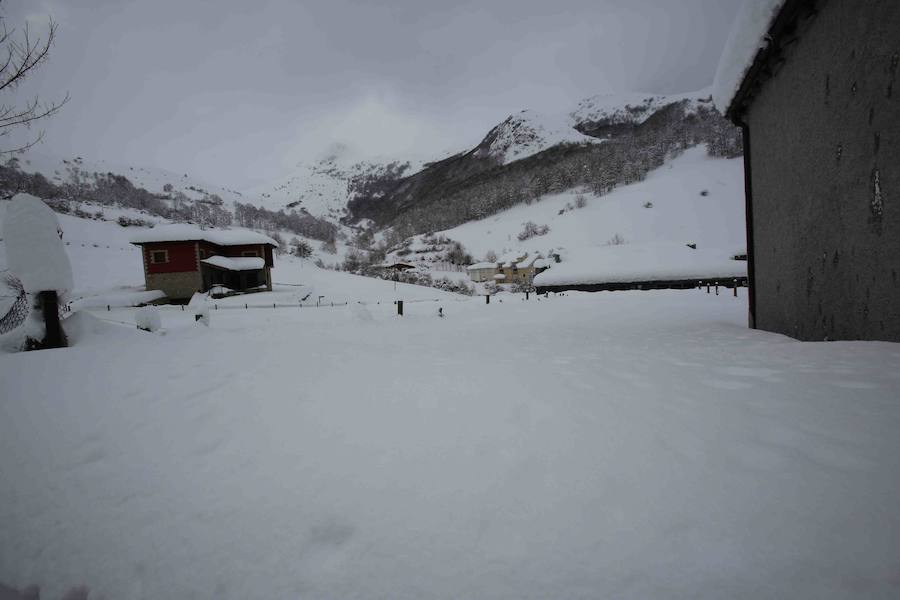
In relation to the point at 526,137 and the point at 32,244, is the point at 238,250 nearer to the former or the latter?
the point at 32,244

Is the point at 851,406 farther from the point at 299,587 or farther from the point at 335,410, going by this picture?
the point at 335,410

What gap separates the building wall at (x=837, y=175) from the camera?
12.2 feet

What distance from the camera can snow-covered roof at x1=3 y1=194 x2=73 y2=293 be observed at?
558 cm

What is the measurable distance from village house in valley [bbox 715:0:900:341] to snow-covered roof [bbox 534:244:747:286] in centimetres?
2573

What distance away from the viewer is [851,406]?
2.51 meters

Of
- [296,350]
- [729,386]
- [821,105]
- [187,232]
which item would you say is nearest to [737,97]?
[821,105]

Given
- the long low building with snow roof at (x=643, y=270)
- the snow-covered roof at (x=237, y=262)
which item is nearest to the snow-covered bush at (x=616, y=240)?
the long low building with snow roof at (x=643, y=270)

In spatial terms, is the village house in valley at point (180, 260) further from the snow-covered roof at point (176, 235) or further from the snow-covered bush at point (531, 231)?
the snow-covered bush at point (531, 231)

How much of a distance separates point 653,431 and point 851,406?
1490 millimetres

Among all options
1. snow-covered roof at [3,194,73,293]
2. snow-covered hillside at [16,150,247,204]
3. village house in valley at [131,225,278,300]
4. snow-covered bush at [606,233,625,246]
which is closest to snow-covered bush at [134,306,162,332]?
snow-covered roof at [3,194,73,293]

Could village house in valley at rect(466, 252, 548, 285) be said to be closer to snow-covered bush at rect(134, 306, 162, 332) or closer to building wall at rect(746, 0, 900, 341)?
building wall at rect(746, 0, 900, 341)

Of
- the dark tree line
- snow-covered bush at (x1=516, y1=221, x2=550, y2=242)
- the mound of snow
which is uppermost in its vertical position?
the mound of snow

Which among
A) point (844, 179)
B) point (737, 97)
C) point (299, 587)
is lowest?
point (299, 587)

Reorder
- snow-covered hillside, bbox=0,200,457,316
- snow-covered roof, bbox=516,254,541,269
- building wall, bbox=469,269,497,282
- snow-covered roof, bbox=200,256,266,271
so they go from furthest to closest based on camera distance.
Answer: building wall, bbox=469,269,497,282 < snow-covered roof, bbox=516,254,541,269 < snow-covered roof, bbox=200,256,266,271 < snow-covered hillside, bbox=0,200,457,316
